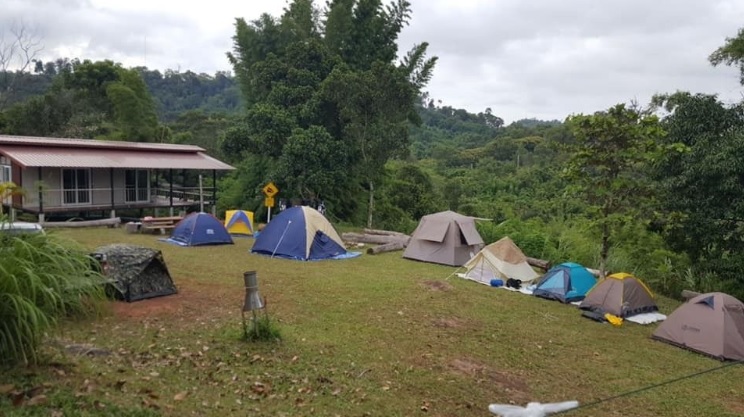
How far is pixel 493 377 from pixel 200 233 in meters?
10.3

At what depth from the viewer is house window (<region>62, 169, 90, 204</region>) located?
61.8 ft

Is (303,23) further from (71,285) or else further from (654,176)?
(71,285)

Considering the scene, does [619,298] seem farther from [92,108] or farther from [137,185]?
[92,108]

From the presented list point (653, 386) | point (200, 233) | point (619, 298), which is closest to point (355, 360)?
point (653, 386)

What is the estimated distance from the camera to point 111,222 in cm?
1791

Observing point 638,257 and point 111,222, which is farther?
point 111,222

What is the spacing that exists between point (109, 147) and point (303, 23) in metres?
10.6

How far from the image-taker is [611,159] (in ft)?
34.7

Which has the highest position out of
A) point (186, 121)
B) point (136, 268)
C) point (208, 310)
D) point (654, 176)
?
point (186, 121)

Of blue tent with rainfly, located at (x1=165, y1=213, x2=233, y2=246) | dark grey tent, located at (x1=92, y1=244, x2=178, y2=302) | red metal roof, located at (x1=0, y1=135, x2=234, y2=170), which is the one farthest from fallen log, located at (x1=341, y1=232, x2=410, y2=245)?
dark grey tent, located at (x1=92, y1=244, x2=178, y2=302)

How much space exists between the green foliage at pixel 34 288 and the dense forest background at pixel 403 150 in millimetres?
9197

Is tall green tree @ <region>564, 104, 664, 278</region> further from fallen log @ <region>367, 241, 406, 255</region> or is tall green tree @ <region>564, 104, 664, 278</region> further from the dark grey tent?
the dark grey tent

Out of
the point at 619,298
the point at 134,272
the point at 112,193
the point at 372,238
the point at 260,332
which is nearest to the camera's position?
the point at 260,332

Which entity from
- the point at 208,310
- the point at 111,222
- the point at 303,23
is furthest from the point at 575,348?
the point at 303,23
